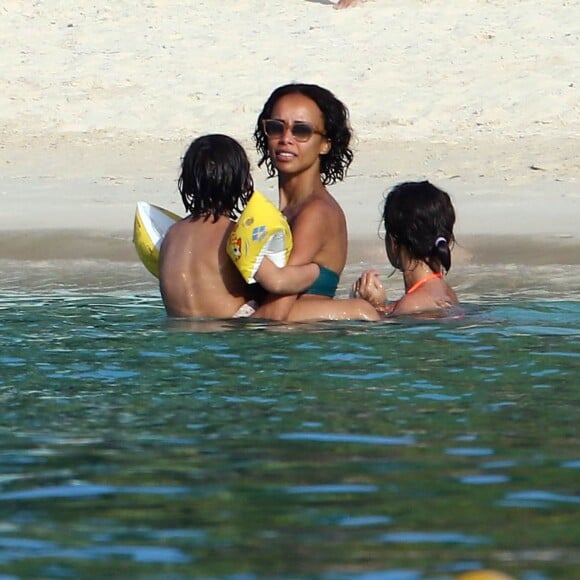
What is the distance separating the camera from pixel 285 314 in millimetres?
6348

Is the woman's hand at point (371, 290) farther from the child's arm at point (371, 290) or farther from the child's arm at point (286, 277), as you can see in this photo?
the child's arm at point (286, 277)

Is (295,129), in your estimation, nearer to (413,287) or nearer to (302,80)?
(413,287)

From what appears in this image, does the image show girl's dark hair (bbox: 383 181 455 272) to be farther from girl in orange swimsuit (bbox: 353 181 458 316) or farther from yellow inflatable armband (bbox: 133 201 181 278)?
yellow inflatable armband (bbox: 133 201 181 278)

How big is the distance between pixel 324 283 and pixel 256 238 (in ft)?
1.84

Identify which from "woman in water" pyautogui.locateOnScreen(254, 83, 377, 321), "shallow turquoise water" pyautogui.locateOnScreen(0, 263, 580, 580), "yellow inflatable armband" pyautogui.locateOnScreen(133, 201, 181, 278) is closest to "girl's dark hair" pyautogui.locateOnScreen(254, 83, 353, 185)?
"woman in water" pyautogui.locateOnScreen(254, 83, 377, 321)

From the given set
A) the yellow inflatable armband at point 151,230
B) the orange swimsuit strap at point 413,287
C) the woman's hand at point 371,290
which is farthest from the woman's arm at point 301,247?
the yellow inflatable armband at point 151,230

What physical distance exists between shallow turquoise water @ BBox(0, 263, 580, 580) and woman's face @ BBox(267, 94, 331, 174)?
0.79 m

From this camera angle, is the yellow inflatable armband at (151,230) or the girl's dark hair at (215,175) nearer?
the girl's dark hair at (215,175)

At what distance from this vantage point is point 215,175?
6.29m

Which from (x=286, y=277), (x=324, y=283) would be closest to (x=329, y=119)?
(x=324, y=283)

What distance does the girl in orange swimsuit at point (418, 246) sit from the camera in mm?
6473

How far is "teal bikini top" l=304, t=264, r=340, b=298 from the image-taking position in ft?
21.1

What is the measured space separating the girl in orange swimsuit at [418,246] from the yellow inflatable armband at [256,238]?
1.73ft

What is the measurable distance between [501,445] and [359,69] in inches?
489
